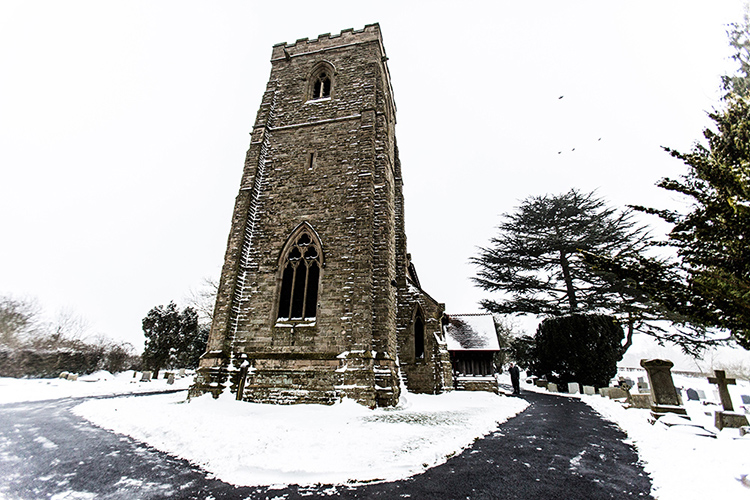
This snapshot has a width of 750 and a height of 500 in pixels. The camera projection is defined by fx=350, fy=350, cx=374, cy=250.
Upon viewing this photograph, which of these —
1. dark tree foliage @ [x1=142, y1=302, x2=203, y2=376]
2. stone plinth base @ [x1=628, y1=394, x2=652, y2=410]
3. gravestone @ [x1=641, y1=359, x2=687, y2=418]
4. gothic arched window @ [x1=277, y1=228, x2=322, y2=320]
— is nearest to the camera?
gravestone @ [x1=641, y1=359, x2=687, y2=418]

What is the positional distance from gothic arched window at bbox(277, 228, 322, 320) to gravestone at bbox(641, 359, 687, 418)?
10.6m

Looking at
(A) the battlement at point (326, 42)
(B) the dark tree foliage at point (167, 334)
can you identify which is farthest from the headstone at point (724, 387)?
(B) the dark tree foliage at point (167, 334)

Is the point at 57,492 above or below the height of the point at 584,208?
below

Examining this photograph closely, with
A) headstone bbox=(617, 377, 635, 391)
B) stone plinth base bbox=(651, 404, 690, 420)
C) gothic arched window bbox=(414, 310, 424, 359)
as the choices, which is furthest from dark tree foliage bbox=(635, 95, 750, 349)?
headstone bbox=(617, 377, 635, 391)

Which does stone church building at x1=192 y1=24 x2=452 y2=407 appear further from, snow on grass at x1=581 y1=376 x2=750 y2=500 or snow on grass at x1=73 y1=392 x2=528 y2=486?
snow on grass at x1=581 y1=376 x2=750 y2=500

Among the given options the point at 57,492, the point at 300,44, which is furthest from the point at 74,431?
the point at 300,44

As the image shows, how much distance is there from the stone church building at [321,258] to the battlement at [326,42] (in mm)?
58

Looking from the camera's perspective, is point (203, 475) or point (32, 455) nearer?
point (203, 475)

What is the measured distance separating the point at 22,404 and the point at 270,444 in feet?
40.4

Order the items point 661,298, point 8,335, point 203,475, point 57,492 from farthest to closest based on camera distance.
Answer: point 8,335
point 661,298
point 203,475
point 57,492

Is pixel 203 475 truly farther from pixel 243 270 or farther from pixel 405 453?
pixel 243 270

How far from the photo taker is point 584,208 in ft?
85.4

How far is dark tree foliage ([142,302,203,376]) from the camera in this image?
24.8 meters

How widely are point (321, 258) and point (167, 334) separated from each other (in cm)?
1925
